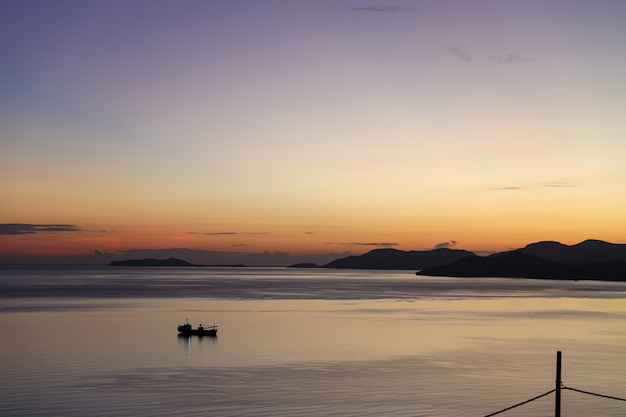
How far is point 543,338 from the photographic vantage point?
70875 millimetres

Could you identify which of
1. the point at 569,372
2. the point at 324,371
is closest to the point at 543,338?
the point at 569,372

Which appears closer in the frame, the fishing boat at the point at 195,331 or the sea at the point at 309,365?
the sea at the point at 309,365

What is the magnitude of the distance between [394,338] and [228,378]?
27.6m

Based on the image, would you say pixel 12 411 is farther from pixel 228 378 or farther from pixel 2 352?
pixel 2 352

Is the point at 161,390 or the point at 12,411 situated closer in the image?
the point at 12,411

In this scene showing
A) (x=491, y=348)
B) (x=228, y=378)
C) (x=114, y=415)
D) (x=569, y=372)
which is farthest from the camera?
(x=491, y=348)

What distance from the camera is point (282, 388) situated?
41.3m

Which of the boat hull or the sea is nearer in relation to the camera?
the sea

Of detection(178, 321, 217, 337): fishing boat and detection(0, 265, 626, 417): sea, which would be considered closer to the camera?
detection(0, 265, 626, 417): sea

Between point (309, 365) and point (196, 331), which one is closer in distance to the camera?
point (309, 365)

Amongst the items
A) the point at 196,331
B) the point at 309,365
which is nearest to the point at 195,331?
the point at 196,331

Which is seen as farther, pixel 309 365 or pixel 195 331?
pixel 195 331

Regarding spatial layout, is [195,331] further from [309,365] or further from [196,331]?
[309,365]

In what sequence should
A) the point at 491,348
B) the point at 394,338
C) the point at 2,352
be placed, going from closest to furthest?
the point at 2,352
the point at 491,348
the point at 394,338
